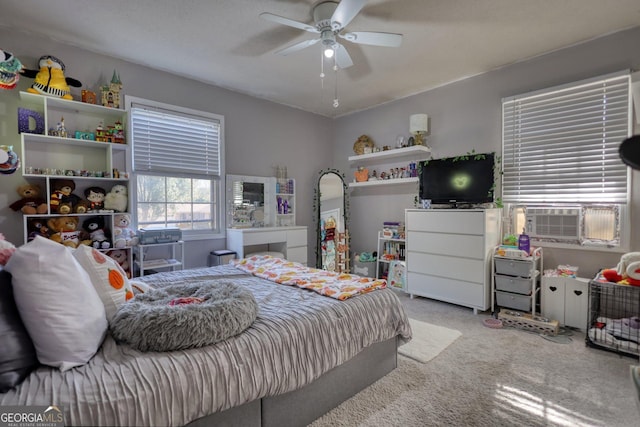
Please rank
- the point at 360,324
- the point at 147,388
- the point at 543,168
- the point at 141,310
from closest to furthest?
the point at 147,388, the point at 141,310, the point at 360,324, the point at 543,168

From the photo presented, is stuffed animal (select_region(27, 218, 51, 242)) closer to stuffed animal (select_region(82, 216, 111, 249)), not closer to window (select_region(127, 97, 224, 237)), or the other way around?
stuffed animal (select_region(82, 216, 111, 249))

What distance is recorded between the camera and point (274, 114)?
4375 mm

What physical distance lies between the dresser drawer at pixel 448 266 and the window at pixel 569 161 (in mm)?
677

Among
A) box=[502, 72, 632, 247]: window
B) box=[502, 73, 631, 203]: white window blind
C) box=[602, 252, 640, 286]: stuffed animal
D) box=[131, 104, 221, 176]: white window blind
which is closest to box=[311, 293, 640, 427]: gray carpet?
box=[602, 252, 640, 286]: stuffed animal

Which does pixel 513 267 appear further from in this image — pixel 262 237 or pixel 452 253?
pixel 262 237

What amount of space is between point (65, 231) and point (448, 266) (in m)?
3.74

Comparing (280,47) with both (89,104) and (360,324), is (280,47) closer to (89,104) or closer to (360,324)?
(89,104)

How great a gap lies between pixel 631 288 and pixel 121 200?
440 centimetres

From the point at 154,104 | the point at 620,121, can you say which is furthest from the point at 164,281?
the point at 620,121

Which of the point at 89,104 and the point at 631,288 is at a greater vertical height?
the point at 89,104

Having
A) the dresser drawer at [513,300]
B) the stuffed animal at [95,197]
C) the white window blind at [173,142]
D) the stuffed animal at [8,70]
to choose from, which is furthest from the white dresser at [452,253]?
the stuffed animal at [8,70]

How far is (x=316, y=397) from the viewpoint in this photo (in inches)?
62.6

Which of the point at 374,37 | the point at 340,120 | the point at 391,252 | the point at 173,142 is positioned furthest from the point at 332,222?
the point at 374,37

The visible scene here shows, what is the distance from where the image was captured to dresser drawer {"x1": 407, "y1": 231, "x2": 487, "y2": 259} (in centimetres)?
311
